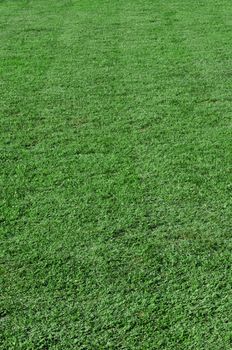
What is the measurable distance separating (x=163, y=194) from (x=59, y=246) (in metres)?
0.67

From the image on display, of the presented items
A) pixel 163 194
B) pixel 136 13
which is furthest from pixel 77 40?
pixel 163 194

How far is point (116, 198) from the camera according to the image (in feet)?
9.59

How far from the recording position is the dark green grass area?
213 cm

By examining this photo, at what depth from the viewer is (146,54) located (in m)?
5.49

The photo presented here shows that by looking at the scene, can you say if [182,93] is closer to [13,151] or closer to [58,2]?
[13,151]

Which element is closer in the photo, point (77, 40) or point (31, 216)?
point (31, 216)

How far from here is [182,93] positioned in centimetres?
442

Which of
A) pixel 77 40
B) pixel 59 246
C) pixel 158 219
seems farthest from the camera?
pixel 77 40

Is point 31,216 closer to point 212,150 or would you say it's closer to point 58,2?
point 212,150

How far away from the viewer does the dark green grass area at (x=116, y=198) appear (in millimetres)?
2127

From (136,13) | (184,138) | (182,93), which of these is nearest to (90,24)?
(136,13)

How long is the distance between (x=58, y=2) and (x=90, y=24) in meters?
1.61

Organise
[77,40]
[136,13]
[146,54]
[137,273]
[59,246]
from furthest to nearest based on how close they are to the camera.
A: 1. [136,13]
2. [77,40]
3. [146,54]
4. [59,246]
5. [137,273]

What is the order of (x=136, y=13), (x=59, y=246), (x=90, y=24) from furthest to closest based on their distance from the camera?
(x=136, y=13) → (x=90, y=24) → (x=59, y=246)
